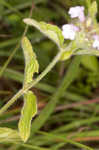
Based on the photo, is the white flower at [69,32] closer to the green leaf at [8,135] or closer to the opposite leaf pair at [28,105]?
the opposite leaf pair at [28,105]

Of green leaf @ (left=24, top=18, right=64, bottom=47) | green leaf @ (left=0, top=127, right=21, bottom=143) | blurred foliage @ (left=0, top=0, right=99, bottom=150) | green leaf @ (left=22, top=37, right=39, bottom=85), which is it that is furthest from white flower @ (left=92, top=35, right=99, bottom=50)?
blurred foliage @ (left=0, top=0, right=99, bottom=150)

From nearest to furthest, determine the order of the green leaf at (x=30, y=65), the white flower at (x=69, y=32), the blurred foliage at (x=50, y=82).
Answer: the white flower at (x=69, y=32) → the green leaf at (x=30, y=65) → the blurred foliage at (x=50, y=82)

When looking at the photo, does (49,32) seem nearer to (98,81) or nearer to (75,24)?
(75,24)

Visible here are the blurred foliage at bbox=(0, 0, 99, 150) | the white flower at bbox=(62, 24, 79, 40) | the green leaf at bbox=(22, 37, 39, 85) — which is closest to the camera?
the white flower at bbox=(62, 24, 79, 40)

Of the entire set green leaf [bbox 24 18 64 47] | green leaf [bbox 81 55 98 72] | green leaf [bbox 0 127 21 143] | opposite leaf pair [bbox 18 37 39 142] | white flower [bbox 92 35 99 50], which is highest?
green leaf [bbox 81 55 98 72]

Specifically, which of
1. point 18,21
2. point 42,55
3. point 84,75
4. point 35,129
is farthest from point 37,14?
point 35,129

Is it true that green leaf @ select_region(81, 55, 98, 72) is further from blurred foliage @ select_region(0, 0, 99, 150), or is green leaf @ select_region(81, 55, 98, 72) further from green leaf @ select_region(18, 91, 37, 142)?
green leaf @ select_region(18, 91, 37, 142)

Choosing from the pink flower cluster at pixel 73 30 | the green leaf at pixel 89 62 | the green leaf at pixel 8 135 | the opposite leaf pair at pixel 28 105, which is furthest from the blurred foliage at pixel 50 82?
the pink flower cluster at pixel 73 30

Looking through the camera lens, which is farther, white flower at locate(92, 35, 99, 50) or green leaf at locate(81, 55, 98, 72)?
green leaf at locate(81, 55, 98, 72)
